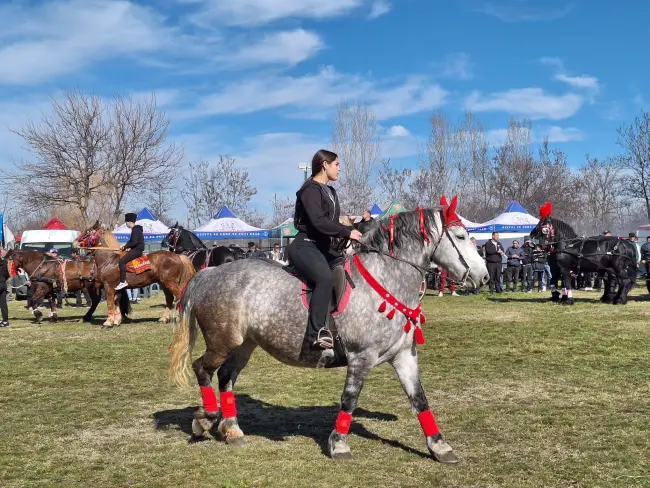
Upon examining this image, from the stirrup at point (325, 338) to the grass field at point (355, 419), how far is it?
1.06 meters

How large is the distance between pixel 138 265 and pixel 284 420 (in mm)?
10803

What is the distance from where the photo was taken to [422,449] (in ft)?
19.6

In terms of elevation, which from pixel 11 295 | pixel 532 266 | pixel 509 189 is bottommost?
pixel 11 295

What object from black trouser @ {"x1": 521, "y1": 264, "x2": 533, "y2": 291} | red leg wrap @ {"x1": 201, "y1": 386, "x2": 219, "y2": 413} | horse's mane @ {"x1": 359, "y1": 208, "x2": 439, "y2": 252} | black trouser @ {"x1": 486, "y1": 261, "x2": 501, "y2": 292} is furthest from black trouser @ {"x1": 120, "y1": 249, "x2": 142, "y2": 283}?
black trouser @ {"x1": 521, "y1": 264, "x2": 533, "y2": 291}

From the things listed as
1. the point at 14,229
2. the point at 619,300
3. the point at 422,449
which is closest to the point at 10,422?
the point at 422,449

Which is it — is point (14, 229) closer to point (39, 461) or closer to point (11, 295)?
point (11, 295)

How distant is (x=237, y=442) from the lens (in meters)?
6.22

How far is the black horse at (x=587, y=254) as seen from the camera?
19.3 m

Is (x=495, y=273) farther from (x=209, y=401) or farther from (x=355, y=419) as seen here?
(x=209, y=401)

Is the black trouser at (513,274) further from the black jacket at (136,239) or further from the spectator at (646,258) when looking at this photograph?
the black jacket at (136,239)

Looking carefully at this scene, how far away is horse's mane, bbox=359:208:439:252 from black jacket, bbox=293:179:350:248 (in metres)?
0.42

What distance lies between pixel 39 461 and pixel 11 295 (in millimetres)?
28808

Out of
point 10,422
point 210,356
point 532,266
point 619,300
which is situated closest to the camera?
point 210,356

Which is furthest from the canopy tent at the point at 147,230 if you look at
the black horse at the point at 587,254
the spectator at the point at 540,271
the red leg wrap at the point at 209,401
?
the red leg wrap at the point at 209,401
